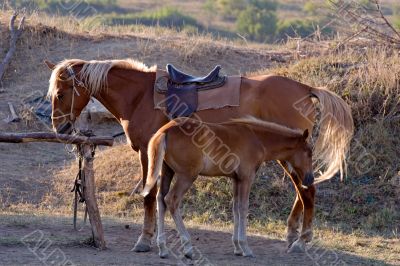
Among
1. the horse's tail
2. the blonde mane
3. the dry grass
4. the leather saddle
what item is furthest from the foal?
the dry grass

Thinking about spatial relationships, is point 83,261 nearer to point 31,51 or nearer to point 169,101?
point 169,101

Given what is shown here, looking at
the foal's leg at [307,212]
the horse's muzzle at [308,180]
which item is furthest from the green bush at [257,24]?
the horse's muzzle at [308,180]

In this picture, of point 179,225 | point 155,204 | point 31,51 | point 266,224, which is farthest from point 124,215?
point 31,51

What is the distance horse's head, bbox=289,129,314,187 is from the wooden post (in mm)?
2058

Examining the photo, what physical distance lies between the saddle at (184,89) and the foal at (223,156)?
654 mm

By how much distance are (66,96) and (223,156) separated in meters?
1.95

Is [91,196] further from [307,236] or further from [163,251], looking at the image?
[307,236]

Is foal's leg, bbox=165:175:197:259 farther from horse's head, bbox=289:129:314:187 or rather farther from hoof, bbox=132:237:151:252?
horse's head, bbox=289:129:314:187

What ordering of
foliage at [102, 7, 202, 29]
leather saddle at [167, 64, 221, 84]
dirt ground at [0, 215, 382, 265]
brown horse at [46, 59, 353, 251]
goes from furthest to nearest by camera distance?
foliage at [102, 7, 202, 29] < leather saddle at [167, 64, 221, 84] < brown horse at [46, 59, 353, 251] < dirt ground at [0, 215, 382, 265]

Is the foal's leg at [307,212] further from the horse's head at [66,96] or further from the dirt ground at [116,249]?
the horse's head at [66,96]

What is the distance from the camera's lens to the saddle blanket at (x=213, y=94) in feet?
30.5

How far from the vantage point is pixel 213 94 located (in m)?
9.48

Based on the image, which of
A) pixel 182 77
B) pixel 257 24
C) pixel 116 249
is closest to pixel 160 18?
pixel 257 24

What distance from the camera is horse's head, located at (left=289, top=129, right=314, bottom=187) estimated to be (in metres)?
8.91
